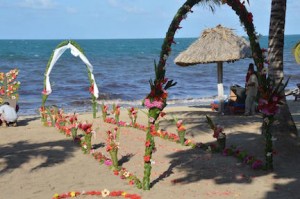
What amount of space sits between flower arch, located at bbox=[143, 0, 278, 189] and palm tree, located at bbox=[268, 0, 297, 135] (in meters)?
1.29

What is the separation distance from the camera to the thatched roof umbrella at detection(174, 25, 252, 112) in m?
14.2

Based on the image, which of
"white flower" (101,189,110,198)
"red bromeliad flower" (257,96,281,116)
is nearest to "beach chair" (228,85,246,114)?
"red bromeliad flower" (257,96,281,116)

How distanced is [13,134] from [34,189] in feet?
16.8

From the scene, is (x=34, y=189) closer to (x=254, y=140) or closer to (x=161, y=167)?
(x=161, y=167)

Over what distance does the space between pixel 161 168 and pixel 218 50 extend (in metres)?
6.95

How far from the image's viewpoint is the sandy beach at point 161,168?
7242mm

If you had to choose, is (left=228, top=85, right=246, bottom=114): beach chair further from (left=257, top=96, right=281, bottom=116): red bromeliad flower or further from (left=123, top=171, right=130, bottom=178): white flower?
(left=123, top=171, right=130, bottom=178): white flower

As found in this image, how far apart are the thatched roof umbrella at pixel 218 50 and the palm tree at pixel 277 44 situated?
4.98 metres

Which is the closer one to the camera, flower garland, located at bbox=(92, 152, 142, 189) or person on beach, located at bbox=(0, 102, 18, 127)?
flower garland, located at bbox=(92, 152, 142, 189)

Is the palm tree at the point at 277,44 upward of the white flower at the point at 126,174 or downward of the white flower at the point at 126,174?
upward

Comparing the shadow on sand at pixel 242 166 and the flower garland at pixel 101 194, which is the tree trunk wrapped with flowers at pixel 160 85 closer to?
the flower garland at pixel 101 194

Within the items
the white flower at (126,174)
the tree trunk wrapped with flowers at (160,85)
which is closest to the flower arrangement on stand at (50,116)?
the white flower at (126,174)

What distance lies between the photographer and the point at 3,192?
7648mm

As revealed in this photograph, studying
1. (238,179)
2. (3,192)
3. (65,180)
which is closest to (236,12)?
(238,179)
